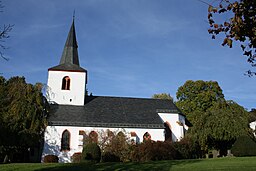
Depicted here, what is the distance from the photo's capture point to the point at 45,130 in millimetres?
29688

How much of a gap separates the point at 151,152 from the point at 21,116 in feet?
45.5

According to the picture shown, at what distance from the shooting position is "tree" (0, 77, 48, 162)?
26.4 meters

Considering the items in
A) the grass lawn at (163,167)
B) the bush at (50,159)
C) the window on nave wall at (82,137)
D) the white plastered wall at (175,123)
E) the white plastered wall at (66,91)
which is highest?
the white plastered wall at (66,91)

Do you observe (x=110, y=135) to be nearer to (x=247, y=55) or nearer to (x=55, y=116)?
(x=55, y=116)

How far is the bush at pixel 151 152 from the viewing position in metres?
25.8

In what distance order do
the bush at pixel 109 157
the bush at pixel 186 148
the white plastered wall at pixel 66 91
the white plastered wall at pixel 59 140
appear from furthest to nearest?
the white plastered wall at pixel 66 91, the white plastered wall at pixel 59 140, the bush at pixel 186 148, the bush at pixel 109 157

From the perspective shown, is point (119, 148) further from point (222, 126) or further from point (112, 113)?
point (222, 126)

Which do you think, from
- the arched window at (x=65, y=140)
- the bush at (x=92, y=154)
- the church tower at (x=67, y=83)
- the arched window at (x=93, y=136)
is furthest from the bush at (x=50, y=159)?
the church tower at (x=67, y=83)

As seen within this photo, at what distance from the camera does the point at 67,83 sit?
35.4 meters

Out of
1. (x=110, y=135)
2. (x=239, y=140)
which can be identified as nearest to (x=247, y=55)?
(x=239, y=140)

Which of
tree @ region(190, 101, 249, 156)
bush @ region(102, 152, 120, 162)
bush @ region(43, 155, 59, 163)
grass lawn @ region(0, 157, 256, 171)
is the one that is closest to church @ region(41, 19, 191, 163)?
bush @ region(43, 155, 59, 163)

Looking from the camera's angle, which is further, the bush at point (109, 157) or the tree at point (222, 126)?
the tree at point (222, 126)

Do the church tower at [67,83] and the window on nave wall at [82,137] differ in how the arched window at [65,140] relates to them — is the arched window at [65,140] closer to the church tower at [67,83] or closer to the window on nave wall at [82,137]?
the window on nave wall at [82,137]

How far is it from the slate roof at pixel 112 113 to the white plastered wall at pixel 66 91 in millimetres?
1123
